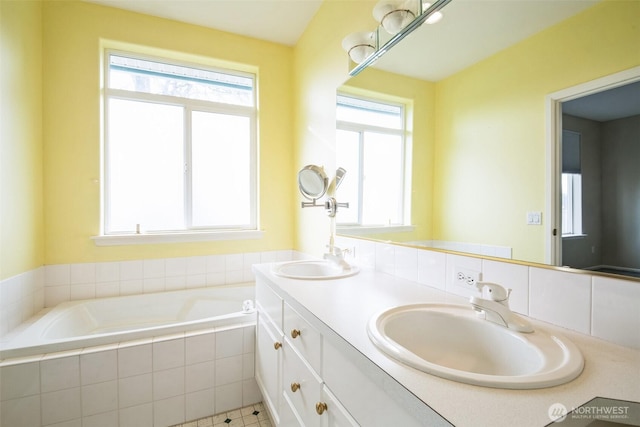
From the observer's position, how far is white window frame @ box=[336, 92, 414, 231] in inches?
54.2

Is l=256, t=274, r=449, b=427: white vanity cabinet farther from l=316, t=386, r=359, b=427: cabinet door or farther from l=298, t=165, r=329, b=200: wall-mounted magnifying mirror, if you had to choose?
l=298, t=165, r=329, b=200: wall-mounted magnifying mirror

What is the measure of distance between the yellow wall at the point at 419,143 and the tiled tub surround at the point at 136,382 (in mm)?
1252

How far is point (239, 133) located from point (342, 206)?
4.73 ft

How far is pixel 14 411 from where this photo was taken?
4.46ft

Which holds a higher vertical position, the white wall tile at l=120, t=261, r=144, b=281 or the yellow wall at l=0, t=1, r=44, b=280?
the yellow wall at l=0, t=1, r=44, b=280

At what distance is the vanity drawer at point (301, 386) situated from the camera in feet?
3.03

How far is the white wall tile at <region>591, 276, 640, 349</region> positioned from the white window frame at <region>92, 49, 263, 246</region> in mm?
2328

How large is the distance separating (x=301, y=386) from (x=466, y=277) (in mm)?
736

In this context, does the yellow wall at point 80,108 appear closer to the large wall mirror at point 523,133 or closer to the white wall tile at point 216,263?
the white wall tile at point 216,263

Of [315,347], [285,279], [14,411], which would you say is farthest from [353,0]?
[14,411]

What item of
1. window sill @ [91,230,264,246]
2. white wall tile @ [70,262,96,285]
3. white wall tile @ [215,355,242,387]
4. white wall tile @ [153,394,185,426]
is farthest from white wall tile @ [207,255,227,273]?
white wall tile @ [153,394,185,426]

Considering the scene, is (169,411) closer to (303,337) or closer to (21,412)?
(21,412)

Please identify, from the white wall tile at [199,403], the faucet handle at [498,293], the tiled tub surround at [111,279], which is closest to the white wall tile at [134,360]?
the white wall tile at [199,403]

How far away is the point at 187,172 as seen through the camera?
8.23ft
